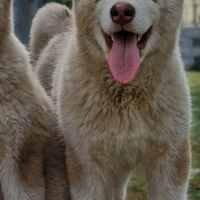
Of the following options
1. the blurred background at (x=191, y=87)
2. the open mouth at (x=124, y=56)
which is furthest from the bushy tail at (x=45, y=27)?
the open mouth at (x=124, y=56)

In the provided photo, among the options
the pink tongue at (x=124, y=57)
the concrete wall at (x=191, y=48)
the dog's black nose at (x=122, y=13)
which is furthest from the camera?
the concrete wall at (x=191, y=48)

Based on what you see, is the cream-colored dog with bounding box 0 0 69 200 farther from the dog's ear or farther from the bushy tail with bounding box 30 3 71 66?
the bushy tail with bounding box 30 3 71 66

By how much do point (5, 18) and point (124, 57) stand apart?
873mm

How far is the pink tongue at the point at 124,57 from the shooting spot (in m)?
4.49

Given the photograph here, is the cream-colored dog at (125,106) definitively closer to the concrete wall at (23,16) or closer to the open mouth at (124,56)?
the open mouth at (124,56)

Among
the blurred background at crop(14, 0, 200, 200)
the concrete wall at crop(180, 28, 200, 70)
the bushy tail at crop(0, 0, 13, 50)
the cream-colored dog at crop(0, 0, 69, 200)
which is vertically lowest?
the concrete wall at crop(180, 28, 200, 70)

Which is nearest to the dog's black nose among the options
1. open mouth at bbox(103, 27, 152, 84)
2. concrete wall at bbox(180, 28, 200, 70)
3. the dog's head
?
the dog's head

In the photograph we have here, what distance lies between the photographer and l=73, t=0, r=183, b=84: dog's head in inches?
171

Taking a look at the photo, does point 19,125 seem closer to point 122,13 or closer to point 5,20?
point 5,20

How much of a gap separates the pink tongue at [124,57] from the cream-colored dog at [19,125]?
2.14 feet

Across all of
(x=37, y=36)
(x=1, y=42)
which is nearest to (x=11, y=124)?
(x=1, y=42)

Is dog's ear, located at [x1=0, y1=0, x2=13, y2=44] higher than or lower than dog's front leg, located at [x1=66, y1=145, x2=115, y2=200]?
higher

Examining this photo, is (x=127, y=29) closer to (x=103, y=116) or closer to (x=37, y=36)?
(x=103, y=116)

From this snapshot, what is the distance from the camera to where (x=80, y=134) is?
186 inches
